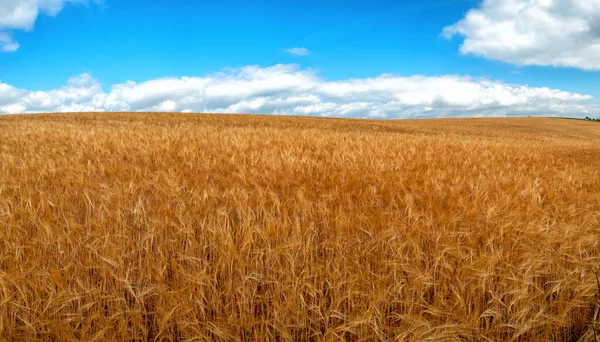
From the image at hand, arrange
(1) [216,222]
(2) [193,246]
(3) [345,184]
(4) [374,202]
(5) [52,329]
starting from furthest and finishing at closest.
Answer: (3) [345,184] → (4) [374,202] → (1) [216,222] → (2) [193,246] → (5) [52,329]

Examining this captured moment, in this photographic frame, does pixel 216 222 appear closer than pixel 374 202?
Yes

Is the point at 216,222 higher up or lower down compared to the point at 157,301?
higher up

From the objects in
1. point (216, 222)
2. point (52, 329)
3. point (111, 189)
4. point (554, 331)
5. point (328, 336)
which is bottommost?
point (554, 331)

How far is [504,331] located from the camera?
168cm

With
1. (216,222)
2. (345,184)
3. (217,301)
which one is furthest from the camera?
(345,184)

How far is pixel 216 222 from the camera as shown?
224 centimetres

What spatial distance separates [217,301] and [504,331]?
1395 mm

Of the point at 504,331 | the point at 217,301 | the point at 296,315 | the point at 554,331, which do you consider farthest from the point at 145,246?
the point at 554,331

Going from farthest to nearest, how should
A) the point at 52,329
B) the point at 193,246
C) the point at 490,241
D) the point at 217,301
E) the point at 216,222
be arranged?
the point at 216,222 < the point at 490,241 < the point at 193,246 < the point at 217,301 < the point at 52,329

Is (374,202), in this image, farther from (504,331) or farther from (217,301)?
(217,301)

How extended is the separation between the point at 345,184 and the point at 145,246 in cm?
180

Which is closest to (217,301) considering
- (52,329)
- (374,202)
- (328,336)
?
(328,336)

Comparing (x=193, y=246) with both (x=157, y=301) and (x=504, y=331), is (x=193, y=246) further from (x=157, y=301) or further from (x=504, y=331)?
Answer: (x=504, y=331)

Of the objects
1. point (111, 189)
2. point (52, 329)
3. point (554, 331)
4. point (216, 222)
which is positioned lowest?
point (554, 331)
